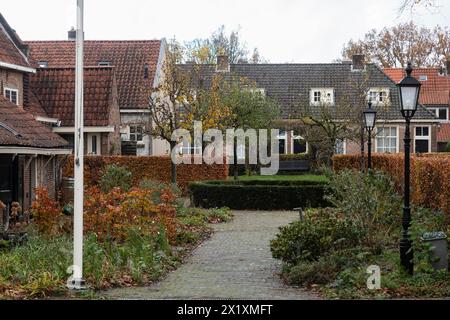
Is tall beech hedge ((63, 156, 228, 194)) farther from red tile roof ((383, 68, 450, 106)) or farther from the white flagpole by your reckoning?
red tile roof ((383, 68, 450, 106))

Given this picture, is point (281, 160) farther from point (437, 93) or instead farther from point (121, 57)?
point (437, 93)

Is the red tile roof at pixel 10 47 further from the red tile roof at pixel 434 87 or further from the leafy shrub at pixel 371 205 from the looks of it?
the red tile roof at pixel 434 87

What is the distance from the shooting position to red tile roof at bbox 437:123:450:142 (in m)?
62.4

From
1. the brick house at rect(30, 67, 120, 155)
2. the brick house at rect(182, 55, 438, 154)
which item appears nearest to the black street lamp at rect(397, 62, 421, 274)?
the brick house at rect(30, 67, 120, 155)

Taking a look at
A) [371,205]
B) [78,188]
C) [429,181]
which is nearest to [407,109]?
[371,205]

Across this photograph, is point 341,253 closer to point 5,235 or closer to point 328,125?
point 5,235

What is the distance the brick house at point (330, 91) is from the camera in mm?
50094

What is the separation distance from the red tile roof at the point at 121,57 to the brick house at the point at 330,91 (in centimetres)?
714

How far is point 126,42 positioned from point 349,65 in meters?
16.7

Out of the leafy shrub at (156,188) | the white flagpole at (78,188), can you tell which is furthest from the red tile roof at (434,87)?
the white flagpole at (78,188)

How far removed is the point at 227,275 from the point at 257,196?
1610 cm

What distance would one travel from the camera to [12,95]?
29703 mm

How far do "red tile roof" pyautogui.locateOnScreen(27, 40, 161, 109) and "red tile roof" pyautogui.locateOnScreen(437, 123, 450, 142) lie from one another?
93.3ft

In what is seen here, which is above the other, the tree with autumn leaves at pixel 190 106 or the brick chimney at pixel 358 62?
the brick chimney at pixel 358 62
